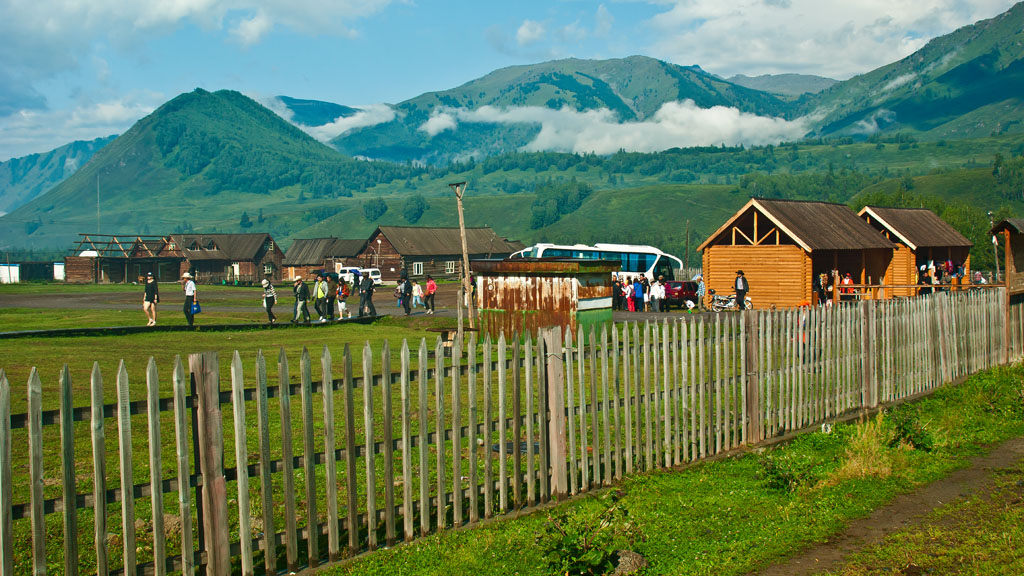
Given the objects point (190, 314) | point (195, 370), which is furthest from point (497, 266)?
point (195, 370)

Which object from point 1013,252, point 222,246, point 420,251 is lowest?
point 1013,252

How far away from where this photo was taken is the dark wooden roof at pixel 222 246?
96.4m

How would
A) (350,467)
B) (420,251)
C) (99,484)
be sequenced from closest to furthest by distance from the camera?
(99,484) < (350,467) < (420,251)

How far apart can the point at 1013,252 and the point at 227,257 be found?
9226 centimetres

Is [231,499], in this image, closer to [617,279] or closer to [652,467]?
Answer: [652,467]

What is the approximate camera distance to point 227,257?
322 feet

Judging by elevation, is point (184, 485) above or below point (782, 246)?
below

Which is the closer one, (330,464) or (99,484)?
(99,484)

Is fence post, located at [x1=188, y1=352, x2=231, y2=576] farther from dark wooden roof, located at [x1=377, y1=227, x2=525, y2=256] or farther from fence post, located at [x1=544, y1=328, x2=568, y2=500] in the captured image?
dark wooden roof, located at [x1=377, y1=227, x2=525, y2=256]

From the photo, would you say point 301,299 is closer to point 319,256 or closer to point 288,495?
point 288,495

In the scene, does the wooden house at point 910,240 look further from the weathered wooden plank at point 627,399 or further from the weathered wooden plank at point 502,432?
the weathered wooden plank at point 502,432

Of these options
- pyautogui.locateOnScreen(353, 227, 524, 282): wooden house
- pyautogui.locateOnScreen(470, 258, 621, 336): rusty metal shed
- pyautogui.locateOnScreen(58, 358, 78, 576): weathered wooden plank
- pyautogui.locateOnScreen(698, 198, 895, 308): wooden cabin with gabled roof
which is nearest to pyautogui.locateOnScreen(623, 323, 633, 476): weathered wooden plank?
pyautogui.locateOnScreen(58, 358, 78, 576): weathered wooden plank

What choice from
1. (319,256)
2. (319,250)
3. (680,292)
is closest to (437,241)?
(319,256)

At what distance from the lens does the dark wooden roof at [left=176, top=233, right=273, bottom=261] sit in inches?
3797
